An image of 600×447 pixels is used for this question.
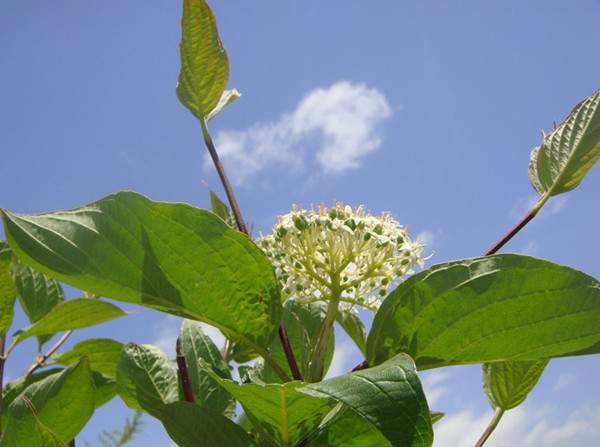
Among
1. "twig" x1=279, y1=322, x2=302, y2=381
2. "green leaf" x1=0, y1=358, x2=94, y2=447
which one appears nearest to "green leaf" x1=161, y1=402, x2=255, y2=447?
"twig" x1=279, y1=322, x2=302, y2=381

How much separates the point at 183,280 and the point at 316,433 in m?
0.35

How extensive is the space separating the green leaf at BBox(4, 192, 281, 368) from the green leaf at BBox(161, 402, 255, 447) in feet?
0.56

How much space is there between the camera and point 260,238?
1.41 metres

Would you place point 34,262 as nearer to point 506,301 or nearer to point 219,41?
point 219,41

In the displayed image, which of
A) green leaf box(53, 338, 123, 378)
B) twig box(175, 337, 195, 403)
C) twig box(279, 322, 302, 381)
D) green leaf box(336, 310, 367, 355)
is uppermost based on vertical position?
green leaf box(53, 338, 123, 378)

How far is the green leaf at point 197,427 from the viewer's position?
3.59 ft

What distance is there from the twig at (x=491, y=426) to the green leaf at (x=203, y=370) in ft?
1.83

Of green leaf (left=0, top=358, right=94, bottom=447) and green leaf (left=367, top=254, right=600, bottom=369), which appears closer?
green leaf (left=367, top=254, right=600, bottom=369)

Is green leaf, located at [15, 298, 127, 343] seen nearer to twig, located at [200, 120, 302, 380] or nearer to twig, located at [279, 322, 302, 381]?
twig, located at [200, 120, 302, 380]

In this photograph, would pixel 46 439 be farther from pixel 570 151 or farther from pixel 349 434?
pixel 570 151

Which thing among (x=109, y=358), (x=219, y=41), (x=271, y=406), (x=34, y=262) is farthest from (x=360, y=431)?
(x=109, y=358)

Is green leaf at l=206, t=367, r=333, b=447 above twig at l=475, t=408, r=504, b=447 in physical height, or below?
below

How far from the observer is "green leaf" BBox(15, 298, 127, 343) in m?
1.81

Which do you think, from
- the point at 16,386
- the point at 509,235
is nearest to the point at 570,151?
the point at 509,235
